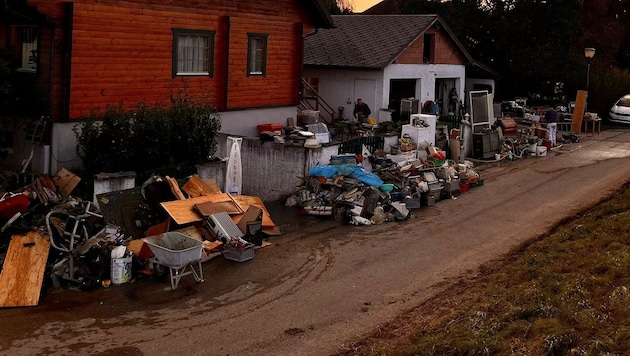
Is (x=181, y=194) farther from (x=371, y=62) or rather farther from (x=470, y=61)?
(x=470, y=61)

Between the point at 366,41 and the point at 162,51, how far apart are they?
14146 millimetres

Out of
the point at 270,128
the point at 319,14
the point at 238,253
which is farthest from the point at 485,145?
the point at 238,253

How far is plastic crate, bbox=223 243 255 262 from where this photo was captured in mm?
13516

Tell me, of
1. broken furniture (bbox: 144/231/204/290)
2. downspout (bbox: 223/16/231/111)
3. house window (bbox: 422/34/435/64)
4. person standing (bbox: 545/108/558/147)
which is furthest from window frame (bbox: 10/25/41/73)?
person standing (bbox: 545/108/558/147)

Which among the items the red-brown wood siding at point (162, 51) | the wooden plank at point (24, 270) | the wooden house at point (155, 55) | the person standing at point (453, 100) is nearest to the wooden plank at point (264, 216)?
the wooden plank at point (24, 270)

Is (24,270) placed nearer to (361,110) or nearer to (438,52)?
(361,110)

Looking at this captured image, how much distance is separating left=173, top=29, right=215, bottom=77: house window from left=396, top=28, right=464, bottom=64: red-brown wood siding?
11.7 m

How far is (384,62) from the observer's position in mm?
29484

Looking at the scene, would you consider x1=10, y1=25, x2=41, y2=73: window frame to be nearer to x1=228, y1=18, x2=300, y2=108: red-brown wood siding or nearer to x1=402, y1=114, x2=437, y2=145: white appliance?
x1=228, y1=18, x2=300, y2=108: red-brown wood siding

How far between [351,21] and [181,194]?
21816 millimetres

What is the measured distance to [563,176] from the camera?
23.4 m

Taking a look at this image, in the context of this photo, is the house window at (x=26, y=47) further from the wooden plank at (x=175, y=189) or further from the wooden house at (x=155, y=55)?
the wooden plank at (x=175, y=189)

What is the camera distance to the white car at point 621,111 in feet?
127

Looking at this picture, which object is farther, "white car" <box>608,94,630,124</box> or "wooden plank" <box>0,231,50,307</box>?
"white car" <box>608,94,630,124</box>
